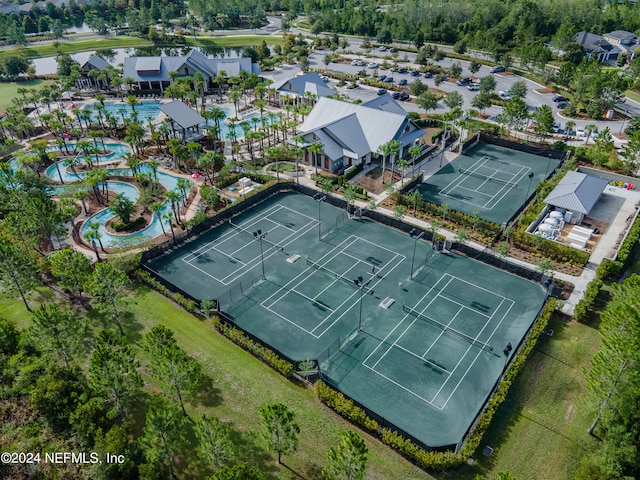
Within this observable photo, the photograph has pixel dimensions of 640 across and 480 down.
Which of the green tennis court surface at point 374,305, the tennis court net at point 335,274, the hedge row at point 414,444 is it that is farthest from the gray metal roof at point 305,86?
the hedge row at point 414,444

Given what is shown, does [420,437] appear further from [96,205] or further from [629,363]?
[96,205]

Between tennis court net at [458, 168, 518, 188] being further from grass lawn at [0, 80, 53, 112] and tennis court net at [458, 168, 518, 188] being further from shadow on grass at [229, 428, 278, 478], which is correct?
grass lawn at [0, 80, 53, 112]

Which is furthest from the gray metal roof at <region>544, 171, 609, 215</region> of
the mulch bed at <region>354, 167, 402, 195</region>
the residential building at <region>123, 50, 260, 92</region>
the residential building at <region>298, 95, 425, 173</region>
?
the residential building at <region>123, 50, 260, 92</region>

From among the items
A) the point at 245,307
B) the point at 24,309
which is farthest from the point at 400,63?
the point at 24,309

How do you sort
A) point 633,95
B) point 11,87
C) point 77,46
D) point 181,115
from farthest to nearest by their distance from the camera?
point 77,46
point 11,87
point 633,95
point 181,115

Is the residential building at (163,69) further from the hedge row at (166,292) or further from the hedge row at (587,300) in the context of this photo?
the hedge row at (587,300)

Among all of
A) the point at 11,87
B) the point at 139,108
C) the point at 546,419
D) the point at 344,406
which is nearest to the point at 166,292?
the point at 344,406

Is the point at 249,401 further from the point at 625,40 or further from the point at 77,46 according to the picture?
the point at 77,46

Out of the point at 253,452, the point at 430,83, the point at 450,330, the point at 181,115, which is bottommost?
the point at 253,452
